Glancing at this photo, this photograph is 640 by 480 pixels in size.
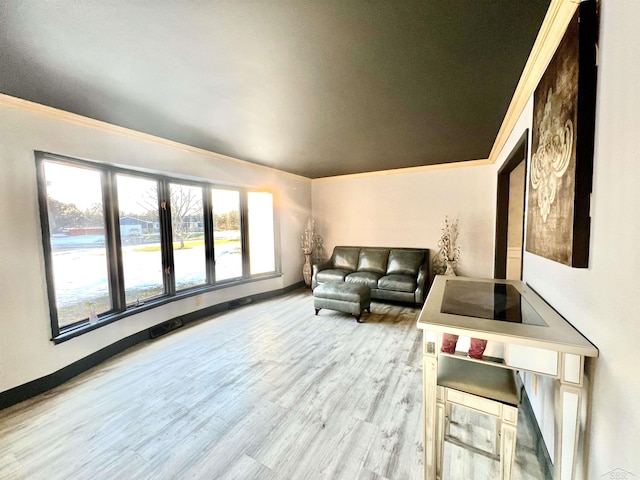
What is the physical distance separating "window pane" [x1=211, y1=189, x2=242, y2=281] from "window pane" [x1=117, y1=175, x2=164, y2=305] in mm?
846

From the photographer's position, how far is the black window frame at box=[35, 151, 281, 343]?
7.06 ft

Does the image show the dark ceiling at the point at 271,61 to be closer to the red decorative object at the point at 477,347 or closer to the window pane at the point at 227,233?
the window pane at the point at 227,233

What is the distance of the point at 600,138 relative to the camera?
36.2 inches

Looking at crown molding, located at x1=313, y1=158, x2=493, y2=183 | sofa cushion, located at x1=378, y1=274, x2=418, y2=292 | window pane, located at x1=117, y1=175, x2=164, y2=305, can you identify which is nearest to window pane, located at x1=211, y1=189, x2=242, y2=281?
window pane, located at x1=117, y1=175, x2=164, y2=305

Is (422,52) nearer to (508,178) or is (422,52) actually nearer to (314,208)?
(508,178)

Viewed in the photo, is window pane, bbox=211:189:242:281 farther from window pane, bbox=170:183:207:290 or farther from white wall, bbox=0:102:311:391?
white wall, bbox=0:102:311:391

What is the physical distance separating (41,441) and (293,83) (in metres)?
2.86

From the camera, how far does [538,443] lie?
1.49m

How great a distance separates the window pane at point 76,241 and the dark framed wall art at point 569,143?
355 centimetres

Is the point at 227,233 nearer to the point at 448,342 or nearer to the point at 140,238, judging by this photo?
the point at 140,238

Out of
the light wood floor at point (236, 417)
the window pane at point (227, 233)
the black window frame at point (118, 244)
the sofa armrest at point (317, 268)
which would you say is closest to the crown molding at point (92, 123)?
the black window frame at point (118, 244)

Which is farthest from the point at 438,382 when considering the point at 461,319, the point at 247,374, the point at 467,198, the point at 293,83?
the point at 467,198

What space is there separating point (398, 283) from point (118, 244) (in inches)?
146

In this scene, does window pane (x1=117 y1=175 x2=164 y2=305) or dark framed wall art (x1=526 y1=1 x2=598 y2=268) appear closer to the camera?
dark framed wall art (x1=526 y1=1 x2=598 y2=268)
